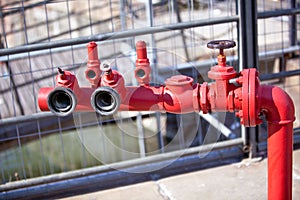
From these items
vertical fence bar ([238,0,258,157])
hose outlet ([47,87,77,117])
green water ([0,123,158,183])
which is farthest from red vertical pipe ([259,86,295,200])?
green water ([0,123,158,183])

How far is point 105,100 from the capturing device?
7.88ft

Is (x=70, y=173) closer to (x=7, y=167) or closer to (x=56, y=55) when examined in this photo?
(x=7, y=167)

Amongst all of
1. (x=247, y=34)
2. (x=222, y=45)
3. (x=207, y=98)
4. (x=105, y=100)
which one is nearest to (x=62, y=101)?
(x=105, y=100)

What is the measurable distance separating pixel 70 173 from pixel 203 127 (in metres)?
2.29

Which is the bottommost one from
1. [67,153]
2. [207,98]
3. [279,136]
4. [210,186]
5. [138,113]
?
[67,153]

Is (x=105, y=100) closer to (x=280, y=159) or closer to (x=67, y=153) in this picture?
(x=280, y=159)

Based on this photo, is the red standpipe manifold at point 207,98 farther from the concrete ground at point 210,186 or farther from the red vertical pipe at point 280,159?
the concrete ground at point 210,186

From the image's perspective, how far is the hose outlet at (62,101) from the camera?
2.38 meters

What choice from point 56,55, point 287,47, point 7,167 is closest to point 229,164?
point 287,47

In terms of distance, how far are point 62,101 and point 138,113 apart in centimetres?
177

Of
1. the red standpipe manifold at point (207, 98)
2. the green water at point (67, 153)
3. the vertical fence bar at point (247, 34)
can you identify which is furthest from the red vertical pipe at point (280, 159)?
the green water at point (67, 153)

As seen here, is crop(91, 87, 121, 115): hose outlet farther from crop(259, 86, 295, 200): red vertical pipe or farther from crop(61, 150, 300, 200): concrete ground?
crop(61, 150, 300, 200): concrete ground

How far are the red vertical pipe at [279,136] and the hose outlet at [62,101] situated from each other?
2.94 ft

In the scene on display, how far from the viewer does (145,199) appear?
3451 mm
